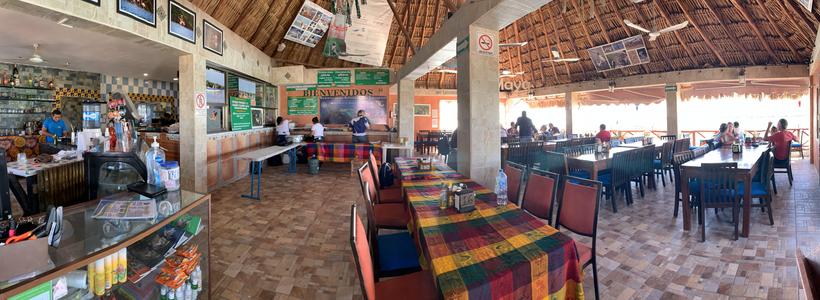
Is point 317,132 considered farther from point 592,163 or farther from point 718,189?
point 718,189

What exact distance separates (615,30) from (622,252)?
8569 mm

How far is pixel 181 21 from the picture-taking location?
4.97 m

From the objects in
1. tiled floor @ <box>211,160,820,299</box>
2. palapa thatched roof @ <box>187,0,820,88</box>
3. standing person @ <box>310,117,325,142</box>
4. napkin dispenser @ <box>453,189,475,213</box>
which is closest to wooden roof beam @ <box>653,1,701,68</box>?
palapa thatched roof @ <box>187,0,820,88</box>

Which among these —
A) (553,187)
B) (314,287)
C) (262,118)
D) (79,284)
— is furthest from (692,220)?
(262,118)

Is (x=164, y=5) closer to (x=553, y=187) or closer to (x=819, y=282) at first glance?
(x=553, y=187)

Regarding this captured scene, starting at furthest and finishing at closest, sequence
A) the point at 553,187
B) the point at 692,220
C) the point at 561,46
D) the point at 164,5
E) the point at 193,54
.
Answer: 1. the point at 561,46
2. the point at 193,54
3. the point at 164,5
4. the point at 692,220
5. the point at 553,187

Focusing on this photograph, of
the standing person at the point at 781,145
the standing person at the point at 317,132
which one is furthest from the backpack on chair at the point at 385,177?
the standing person at the point at 781,145

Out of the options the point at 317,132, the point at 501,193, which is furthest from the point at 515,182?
the point at 317,132

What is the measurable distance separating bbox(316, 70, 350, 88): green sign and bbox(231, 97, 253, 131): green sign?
2395 millimetres

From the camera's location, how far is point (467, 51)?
3.65 m

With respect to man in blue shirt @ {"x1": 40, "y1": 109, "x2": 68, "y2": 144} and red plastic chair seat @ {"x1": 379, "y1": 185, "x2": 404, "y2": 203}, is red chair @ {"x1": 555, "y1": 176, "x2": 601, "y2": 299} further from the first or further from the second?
man in blue shirt @ {"x1": 40, "y1": 109, "x2": 68, "y2": 144}

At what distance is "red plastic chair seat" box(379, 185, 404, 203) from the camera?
3.61 m

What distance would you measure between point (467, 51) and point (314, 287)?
8.94 ft

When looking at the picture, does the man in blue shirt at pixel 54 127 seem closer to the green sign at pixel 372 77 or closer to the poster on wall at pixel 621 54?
the green sign at pixel 372 77
